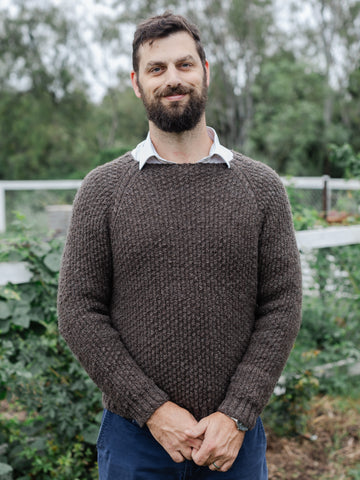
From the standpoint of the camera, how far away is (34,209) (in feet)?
30.4

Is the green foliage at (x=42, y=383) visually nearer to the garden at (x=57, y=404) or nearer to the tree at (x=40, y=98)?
the garden at (x=57, y=404)

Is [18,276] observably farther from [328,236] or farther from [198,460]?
[328,236]

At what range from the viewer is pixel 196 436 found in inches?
57.3

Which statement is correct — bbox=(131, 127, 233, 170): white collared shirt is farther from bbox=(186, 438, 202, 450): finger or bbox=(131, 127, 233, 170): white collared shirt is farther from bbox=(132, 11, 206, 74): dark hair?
bbox=(186, 438, 202, 450): finger

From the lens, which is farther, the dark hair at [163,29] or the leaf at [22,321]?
the leaf at [22,321]

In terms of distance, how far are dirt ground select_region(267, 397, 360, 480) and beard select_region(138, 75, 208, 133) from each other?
1.94 m

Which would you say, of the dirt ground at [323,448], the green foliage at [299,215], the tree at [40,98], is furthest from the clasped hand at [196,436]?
the tree at [40,98]

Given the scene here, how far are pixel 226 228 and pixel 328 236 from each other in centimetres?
173

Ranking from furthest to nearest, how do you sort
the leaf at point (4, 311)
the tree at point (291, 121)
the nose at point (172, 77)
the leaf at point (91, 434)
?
the tree at point (291, 121) < the leaf at point (91, 434) < the leaf at point (4, 311) < the nose at point (172, 77)

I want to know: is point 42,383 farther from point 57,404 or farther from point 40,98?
point 40,98

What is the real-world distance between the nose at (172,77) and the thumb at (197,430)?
3.25 ft

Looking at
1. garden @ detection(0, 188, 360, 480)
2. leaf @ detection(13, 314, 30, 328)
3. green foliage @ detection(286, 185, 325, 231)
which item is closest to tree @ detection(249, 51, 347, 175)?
green foliage @ detection(286, 185, 325, 231)

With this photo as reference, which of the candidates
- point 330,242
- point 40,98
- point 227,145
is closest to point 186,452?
point 330,242

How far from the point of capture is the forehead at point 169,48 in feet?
5.20
